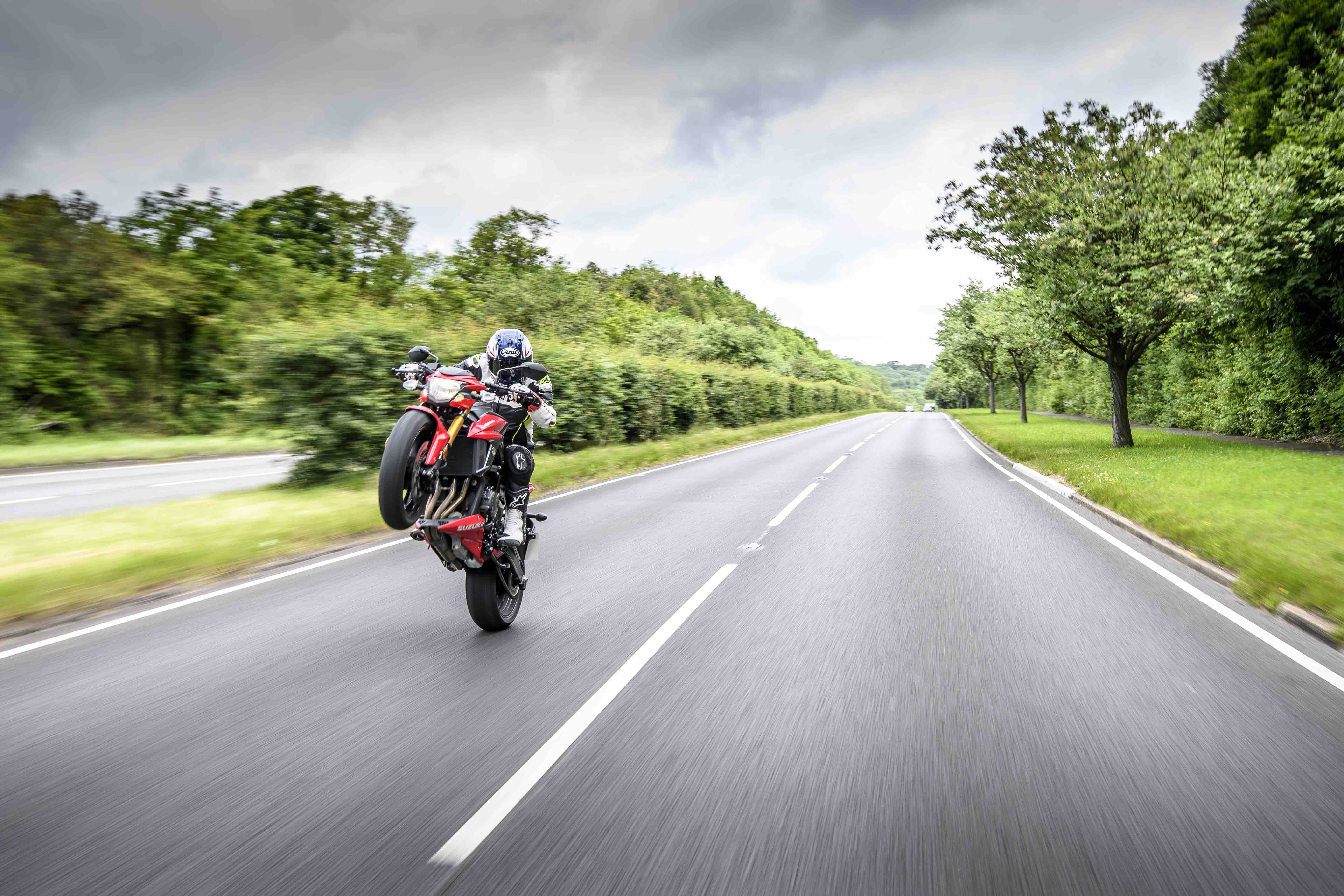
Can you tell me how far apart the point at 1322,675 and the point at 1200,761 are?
70.6 inches

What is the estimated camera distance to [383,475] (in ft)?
14.1

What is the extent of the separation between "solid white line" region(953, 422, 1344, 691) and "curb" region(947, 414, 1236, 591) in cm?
27

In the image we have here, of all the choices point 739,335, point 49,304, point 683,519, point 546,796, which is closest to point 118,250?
point 49,304

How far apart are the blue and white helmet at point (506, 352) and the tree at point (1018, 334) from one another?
17.6 m

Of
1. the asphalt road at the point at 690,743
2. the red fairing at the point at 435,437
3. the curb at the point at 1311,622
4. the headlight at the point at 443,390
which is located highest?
the headlight at the point at 443,390

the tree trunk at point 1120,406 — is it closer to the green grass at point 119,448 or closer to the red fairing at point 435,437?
the red fairing at point 435,437

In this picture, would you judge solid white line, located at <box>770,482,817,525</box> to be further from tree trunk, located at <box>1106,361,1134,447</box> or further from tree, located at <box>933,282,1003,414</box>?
tree, located at <box>933,282,1003,414</box>

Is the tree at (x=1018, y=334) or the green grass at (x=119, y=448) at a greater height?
the tree at (x=1018, y=334)

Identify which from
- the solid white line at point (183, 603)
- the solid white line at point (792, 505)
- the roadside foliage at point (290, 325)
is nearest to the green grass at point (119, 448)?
the roadside foliage at point (290, 325)

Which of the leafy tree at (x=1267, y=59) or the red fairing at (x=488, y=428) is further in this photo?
the leafy tree at (x=1267, y=59)

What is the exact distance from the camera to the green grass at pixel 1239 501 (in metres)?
6.14

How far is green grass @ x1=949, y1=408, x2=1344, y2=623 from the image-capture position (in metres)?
6.14

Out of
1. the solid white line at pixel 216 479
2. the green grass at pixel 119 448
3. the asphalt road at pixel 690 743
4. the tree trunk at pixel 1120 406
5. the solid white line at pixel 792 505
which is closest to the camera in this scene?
the asphalt road at pixel 690 743

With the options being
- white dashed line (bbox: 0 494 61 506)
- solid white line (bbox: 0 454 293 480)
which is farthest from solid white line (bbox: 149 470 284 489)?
white dashed line (bbox: 0 494 61 506)
